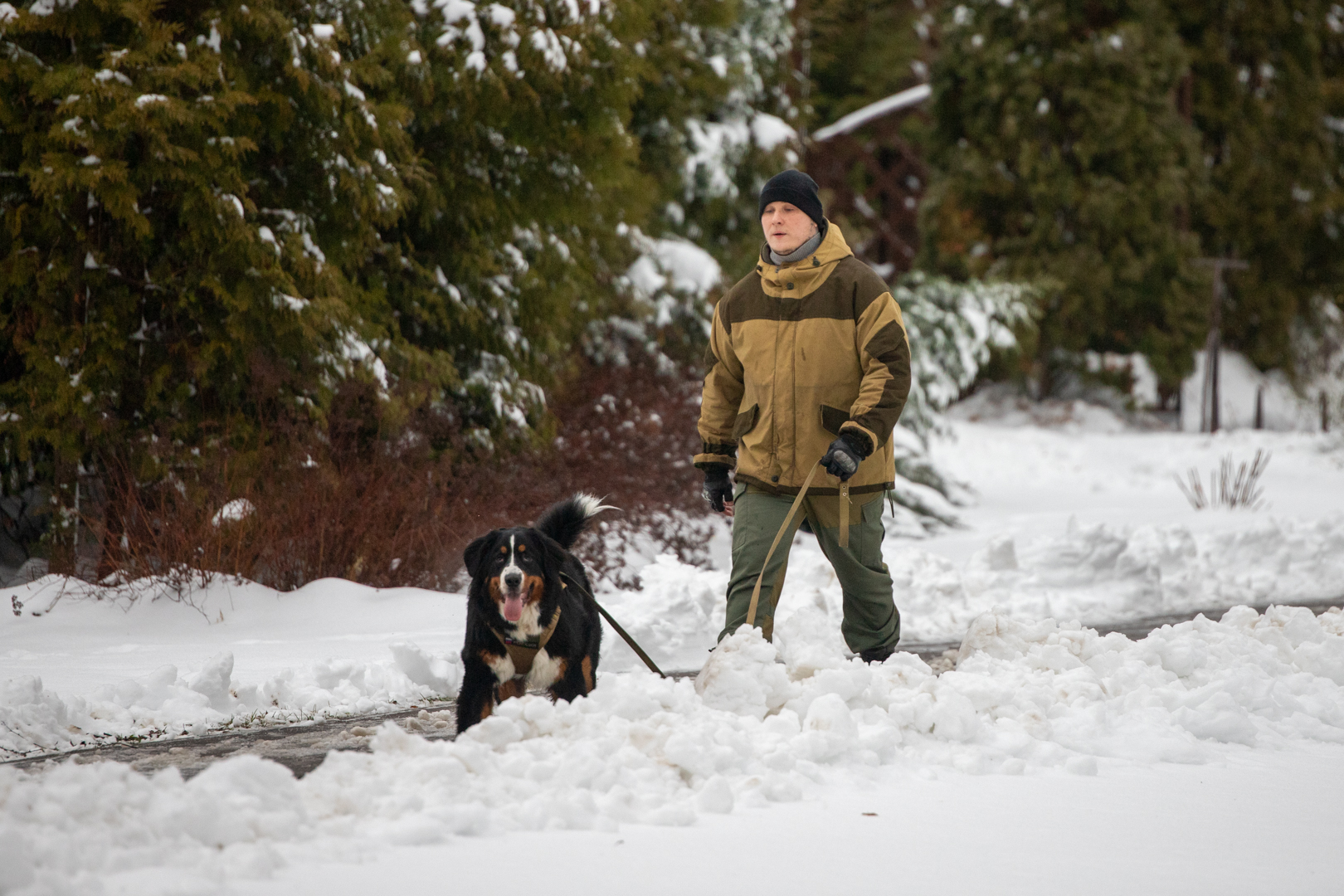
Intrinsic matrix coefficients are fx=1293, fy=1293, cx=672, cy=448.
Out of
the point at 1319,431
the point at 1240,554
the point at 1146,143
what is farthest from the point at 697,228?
the point at 1319,431

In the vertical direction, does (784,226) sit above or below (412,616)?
above

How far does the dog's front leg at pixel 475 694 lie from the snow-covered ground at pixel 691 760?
55 cm

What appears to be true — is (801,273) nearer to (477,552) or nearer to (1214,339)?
(477,552)

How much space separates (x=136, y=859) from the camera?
3.11m

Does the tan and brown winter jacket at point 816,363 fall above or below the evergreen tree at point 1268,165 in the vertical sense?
below

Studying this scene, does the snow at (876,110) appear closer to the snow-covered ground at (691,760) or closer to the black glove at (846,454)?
the snow-covered ground at (691,760)

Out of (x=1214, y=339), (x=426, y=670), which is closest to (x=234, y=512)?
(x=426, y=670)

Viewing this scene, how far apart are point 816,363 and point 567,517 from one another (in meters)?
1.21

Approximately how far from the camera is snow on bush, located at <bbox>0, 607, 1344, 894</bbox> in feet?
10.6

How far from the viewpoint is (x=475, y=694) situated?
473cm

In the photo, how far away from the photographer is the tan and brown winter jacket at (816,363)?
512 cm

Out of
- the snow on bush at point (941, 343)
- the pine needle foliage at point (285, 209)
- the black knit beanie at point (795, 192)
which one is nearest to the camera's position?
the black knit beanie at point (795, 192)

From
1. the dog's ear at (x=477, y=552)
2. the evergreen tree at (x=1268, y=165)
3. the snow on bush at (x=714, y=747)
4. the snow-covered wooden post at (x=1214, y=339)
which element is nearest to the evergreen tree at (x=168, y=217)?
the dog's ear at (x=477, y=552)

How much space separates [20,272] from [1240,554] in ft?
32.1
